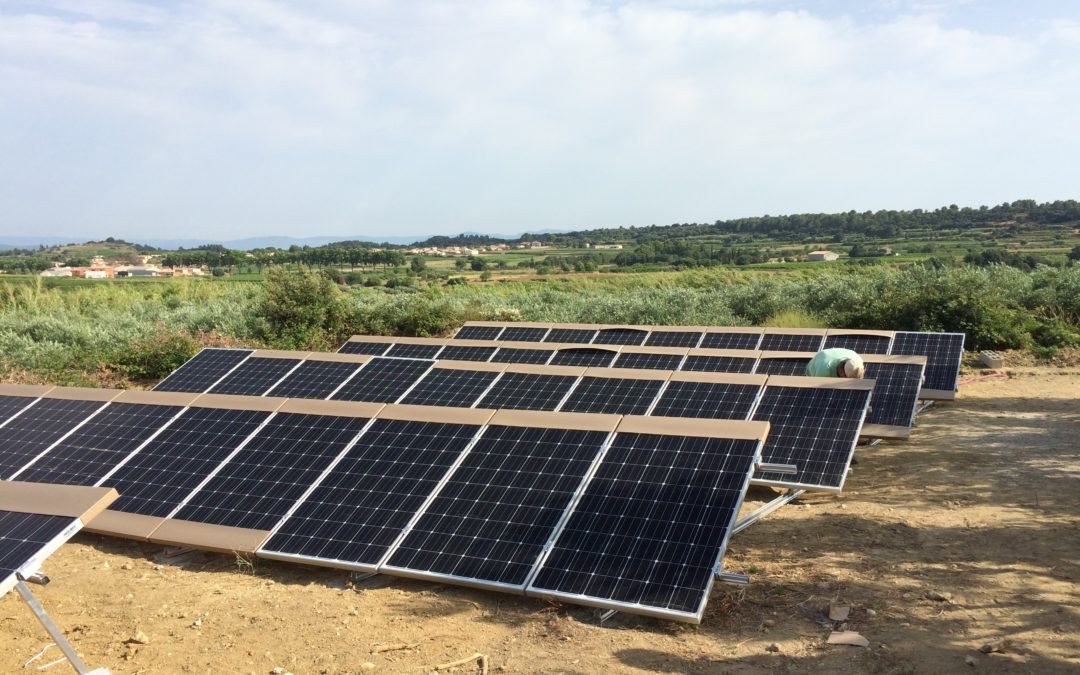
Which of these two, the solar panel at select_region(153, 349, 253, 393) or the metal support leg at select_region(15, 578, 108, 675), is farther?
the solar panel at select_region(153, 349, 253, 393)

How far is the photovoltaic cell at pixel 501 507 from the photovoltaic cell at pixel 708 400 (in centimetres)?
298

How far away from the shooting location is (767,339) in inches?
A: 696

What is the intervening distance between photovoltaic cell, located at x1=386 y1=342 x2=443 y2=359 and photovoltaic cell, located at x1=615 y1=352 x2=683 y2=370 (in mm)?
4795

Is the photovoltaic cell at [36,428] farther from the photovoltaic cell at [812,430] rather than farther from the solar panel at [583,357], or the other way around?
the photovoltaic cell at [812,430]

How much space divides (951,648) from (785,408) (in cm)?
488

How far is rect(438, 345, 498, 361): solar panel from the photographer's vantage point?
17.5 meters

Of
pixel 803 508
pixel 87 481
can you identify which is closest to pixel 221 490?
pixel 87 481

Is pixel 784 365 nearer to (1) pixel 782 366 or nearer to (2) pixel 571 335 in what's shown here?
(1) pixel 782 366

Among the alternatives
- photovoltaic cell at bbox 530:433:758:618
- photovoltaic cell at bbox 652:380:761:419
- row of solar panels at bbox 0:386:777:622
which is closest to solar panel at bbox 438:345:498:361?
photovoltaic cell at bbox 652:380:761:419

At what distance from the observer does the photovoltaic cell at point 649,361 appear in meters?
15.8

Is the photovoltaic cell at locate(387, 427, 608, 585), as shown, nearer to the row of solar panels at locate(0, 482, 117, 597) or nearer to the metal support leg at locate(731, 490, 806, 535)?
the metal support leg at locate(731, 490, 806, 535)

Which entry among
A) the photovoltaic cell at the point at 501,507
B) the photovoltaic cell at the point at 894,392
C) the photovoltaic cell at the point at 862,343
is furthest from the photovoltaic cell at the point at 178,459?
the photovoltaic cell at the point at 862,343

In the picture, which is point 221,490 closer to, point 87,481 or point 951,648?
point 87,481

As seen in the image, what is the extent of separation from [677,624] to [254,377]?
10940 millimetres
